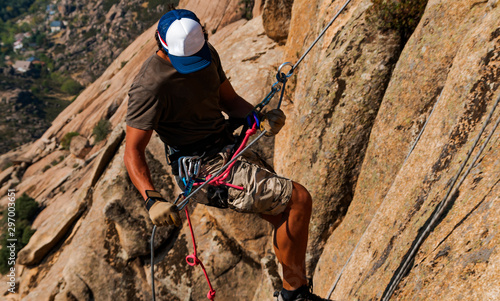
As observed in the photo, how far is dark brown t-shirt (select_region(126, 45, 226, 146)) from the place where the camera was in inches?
163

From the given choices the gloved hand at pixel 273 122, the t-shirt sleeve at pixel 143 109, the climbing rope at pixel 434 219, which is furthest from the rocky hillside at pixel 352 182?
the t-shirt sleeve at pixel 143 109

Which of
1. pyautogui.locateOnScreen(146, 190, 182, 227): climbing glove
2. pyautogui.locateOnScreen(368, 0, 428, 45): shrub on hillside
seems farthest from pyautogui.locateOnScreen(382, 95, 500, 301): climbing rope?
pyautogui.locateOnScreen(368, 0, 428, 45): shrub on hillside

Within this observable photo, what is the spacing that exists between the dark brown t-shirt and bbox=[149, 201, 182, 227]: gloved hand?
916mm

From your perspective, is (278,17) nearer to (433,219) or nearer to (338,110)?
(338,110)

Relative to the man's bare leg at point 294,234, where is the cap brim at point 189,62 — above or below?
above

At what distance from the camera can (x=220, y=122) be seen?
4.99 meters

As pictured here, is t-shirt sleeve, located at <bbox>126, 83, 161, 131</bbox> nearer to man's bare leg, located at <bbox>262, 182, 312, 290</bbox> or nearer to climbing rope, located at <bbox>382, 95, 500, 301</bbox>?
man's bare leg, located at <bbox>262, 182, 312, 290</bbox>

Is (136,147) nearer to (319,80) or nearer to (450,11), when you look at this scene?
(319,80)

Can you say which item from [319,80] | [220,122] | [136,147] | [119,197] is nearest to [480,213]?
[220,122]

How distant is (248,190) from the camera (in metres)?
4.46

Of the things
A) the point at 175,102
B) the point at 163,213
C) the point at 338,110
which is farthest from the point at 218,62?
the point at 338,110

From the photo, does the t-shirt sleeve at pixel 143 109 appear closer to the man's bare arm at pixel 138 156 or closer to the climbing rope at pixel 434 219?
the man's bare arm at pixel 138 156

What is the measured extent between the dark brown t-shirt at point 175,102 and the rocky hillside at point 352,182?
110 inches

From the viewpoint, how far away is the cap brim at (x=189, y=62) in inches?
162
